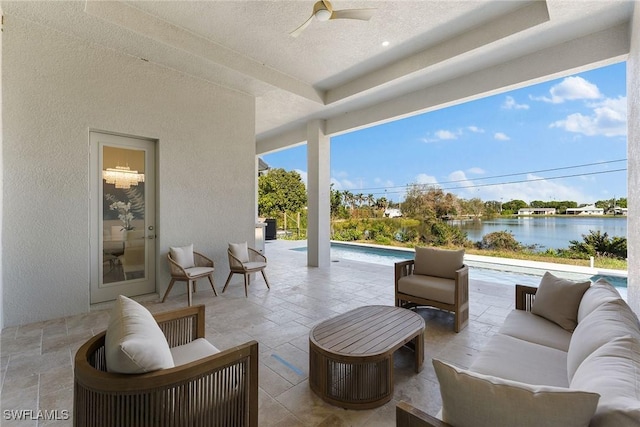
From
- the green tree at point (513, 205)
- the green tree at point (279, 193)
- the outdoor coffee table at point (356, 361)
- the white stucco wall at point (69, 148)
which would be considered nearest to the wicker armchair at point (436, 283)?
the outdoor coffee table at point (356, 361)

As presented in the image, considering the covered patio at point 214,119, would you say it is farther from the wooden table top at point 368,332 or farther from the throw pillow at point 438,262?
the throw pillow at point 438,262

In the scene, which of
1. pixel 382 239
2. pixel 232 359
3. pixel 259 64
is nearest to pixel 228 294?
pixel 232 359

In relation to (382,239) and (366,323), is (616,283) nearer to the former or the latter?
(382,239)

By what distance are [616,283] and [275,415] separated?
324 inches

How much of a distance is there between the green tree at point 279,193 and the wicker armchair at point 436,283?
11.7m

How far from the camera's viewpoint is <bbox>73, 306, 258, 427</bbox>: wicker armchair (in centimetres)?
114

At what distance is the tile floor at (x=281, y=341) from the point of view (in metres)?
1.89

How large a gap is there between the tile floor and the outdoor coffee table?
7cm

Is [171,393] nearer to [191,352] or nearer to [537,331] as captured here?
[191,352]

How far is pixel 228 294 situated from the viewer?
14.8 feet

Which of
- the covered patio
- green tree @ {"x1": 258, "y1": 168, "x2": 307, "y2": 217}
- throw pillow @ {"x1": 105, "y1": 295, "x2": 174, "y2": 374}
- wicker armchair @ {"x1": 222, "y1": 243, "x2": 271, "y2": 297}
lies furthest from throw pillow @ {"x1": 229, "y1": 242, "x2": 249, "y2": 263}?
green tree @ {"x1": 258, "y1": 168, "x2": 307, "y2": 217}

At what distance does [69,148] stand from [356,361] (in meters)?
4.16

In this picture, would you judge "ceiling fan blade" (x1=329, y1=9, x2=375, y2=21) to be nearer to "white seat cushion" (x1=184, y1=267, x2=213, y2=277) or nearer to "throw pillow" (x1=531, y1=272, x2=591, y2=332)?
"throw pillow" (x1=531, y1=272, x2=591, y2=332)

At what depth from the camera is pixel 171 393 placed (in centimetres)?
121
